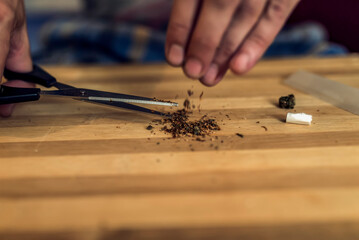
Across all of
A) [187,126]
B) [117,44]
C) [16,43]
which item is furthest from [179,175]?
[117,44]

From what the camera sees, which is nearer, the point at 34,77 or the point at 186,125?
the point at 186,125

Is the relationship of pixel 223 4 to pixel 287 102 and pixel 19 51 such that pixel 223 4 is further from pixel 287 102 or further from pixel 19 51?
pixel 19 51

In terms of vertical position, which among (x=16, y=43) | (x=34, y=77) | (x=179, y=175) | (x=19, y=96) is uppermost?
(x=16, y=43)

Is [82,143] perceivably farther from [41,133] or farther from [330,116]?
[330,116]

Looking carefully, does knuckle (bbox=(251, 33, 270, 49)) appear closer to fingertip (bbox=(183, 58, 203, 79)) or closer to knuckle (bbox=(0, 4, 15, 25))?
fingertip (bbox=(183, 58, 203, 79))

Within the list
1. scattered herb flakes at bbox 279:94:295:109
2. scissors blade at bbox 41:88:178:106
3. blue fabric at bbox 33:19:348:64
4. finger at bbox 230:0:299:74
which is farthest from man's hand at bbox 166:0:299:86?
blue fabric at bbox 33:19:348:64

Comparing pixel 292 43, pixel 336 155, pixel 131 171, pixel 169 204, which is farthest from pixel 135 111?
pixel 292 43
